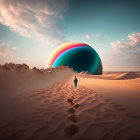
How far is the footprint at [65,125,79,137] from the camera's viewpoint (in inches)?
58.5

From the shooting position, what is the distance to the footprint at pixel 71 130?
1487 millimetres

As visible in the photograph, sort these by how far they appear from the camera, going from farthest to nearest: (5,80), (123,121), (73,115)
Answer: (5,80)
(73,115)
(123,121)

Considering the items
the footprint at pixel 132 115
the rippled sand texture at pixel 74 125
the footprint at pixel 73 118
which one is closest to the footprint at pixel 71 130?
the rippled sand texture at pixel 74 125

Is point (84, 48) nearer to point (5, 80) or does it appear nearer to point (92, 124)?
point (5, 80)

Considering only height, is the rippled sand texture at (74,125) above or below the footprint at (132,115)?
below

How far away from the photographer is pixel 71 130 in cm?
156

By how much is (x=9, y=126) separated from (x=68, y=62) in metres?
13.2

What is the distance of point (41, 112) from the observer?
2197 millimetres

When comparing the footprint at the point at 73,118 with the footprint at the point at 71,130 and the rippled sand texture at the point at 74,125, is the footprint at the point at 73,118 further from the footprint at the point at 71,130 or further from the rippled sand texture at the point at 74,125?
the footprint at the point at 71,130

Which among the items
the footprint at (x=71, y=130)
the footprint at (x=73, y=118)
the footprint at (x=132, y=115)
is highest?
the footprint at (x=132, y=115)

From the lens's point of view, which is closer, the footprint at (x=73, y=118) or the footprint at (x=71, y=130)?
the footprint at (x=71, y=130)

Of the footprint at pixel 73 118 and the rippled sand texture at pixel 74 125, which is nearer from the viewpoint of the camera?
the rippled sand texture at pixel 74 125

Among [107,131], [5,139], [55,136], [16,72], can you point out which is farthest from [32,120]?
[16,72]

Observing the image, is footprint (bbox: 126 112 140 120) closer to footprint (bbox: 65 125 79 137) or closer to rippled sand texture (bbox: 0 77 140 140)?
rippled sand texture (bbox: 0 77 140 140)
